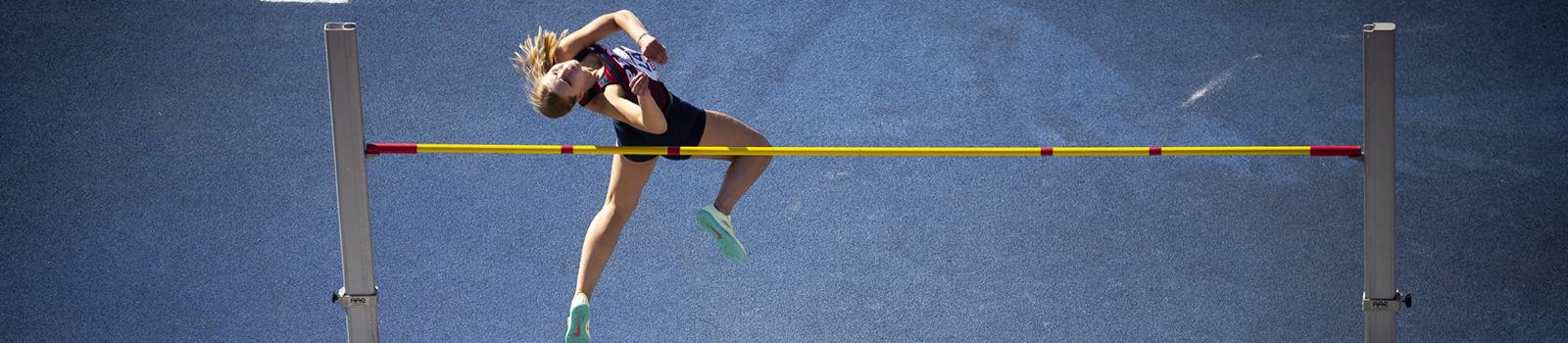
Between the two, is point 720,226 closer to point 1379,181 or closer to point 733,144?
point 733,144

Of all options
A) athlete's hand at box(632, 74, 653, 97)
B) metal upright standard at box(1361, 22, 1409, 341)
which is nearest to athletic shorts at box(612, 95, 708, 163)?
athlete's hand at box(632, 74, 653, 97)

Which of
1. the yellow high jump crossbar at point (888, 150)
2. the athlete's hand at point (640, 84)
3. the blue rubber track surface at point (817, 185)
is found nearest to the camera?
the athlete's hand at point (640, 84)

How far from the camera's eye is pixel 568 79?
123 inches

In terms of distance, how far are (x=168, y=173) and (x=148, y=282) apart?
0.32m

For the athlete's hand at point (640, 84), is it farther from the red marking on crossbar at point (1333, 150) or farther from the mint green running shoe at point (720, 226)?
the red marking on crossbar at point (1333, 150)

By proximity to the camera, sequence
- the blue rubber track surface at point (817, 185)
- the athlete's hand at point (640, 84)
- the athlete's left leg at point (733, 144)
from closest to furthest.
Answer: the athlete's hand at point (640, 84)
the athlete's left leg at point (733, 144)
the blue rubber track surface at point (817, 185)

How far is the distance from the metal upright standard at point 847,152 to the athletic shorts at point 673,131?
3.7 inches

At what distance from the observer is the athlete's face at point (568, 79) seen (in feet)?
10.3

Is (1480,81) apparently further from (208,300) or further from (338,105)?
(208,300)

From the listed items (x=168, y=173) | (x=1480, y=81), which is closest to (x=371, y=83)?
(x=168, y=173)

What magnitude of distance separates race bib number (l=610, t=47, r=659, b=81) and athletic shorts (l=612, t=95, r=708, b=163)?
9 centimetres

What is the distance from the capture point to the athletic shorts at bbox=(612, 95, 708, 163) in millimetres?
3254

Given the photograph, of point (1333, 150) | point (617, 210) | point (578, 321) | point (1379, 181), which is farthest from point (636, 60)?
point (1379, 181)

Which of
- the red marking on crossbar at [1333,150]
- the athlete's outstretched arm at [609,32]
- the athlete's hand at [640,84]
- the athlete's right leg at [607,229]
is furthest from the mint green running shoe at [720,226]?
the red marking on crossbar at [1333,150]
